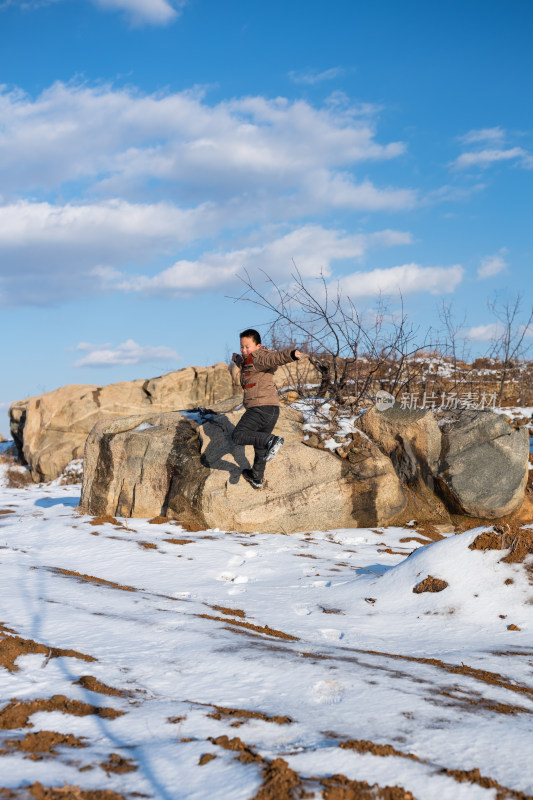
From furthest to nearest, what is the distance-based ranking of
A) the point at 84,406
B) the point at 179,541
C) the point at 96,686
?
the point at 84,406, the point at 179,541, the point at 96,686

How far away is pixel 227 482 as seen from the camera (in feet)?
28.1

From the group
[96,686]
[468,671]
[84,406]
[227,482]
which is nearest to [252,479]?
[227,482]

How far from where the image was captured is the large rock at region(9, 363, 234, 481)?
797 inches

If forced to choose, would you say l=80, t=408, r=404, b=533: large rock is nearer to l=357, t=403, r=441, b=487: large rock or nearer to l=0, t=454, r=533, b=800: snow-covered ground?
l=357, t=403, r=441, b=487: large rock

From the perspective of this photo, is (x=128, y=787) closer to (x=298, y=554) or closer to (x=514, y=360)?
(x=298, y=554)

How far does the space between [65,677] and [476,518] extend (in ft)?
23.1

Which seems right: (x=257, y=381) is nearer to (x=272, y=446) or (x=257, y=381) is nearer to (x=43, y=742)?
(x=272, y=446)

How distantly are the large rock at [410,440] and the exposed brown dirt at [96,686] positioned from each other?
22.2 feet

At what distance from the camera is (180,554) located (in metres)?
6.93

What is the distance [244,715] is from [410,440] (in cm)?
688

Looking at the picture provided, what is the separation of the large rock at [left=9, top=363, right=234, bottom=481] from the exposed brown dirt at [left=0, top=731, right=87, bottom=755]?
59.6ft

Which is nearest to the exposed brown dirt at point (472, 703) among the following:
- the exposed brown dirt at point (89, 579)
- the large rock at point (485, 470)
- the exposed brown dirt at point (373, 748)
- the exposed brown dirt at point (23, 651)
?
the exposed brown dirt at point (373, 748)

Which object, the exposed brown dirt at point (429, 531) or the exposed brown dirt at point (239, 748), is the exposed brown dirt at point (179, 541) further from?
the exposed brown dirt at point (239, 748)

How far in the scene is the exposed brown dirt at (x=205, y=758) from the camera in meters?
2.31
